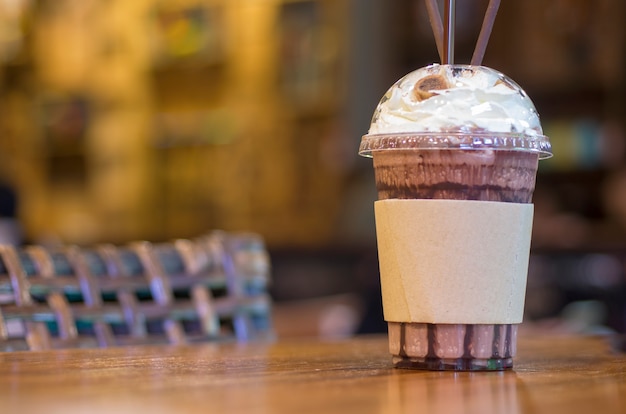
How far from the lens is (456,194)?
33.3 inches

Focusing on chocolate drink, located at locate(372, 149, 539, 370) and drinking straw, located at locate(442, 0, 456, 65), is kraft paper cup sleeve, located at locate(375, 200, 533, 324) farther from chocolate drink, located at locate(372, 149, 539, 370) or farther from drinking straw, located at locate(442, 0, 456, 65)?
drinking straw, located at locate(442, 0, 456, 65)

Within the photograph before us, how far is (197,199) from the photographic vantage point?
765 centimetres

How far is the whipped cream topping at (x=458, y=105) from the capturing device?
846 millimetres

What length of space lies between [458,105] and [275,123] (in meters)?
6.25

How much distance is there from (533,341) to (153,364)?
0.62 metres

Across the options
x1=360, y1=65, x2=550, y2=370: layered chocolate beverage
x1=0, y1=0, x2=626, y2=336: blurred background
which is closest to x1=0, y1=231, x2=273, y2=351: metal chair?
x1=360, y1=65, x2=550, y2=370: layered chocolate beverage

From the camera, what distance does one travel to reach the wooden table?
22.4 inches

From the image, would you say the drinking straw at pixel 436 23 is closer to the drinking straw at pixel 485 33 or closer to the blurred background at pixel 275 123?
the drinking straw at pixel 485 33

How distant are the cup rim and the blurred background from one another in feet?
9.67

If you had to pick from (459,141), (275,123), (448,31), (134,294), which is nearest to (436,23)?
(448,31)

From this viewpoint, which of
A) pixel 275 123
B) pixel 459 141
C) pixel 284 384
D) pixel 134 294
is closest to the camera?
pixel 284 384

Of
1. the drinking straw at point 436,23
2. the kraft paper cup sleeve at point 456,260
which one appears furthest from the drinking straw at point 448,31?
the kraft paper cup sleeve at point 456,260

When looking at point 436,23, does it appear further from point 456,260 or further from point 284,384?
point 284,384

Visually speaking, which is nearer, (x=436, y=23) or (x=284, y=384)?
(x=284, y=384)
